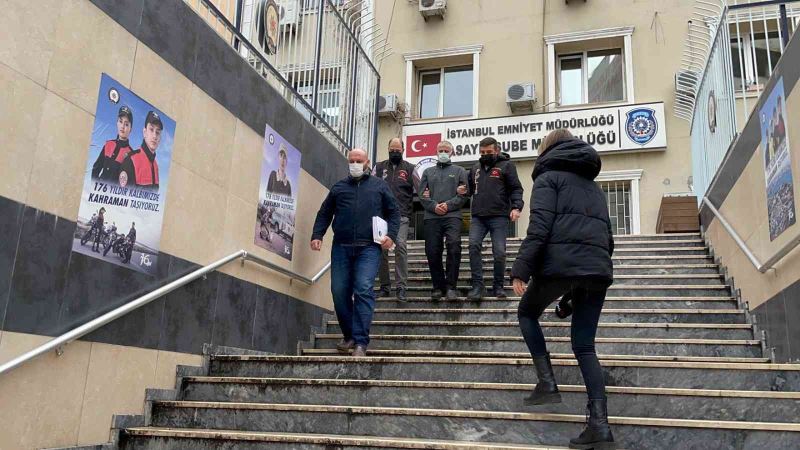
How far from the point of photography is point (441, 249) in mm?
6984

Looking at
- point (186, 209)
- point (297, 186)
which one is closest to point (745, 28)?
point (297, 186)

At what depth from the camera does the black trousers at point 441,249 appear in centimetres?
695

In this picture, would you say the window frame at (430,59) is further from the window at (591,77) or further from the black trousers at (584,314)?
the black trousers at (584,314)

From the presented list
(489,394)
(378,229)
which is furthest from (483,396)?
(378,229)

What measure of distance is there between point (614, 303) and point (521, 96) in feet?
22.6

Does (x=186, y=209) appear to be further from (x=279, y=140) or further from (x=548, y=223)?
(x=548, y=223)

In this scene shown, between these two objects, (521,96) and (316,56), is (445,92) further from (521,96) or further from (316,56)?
(316,56)

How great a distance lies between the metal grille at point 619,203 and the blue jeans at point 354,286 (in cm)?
714

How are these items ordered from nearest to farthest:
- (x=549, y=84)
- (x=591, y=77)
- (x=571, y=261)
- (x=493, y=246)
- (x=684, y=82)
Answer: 1. (x=571, y=261)
2. (x=493, y=246)
3. (x=684, y=82)
4. (x=549, y=84)
5. (x=591, y=77)

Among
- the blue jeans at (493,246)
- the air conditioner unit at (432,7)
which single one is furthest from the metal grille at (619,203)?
the blue jeans at (493,246)

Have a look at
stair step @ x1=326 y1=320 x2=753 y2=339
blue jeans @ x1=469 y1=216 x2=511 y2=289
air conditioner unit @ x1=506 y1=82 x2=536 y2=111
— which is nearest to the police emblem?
air conditioner unit @ x1=506 y1=82 x2=536 y2=111

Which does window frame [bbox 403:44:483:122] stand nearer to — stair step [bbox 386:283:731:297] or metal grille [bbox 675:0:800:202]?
metal grille [bbox 675:0:800:202]

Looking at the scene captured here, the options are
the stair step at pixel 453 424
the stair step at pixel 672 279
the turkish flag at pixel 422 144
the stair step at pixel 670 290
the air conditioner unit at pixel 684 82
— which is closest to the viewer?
the stair step at pixel 453 424

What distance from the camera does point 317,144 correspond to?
706cm
